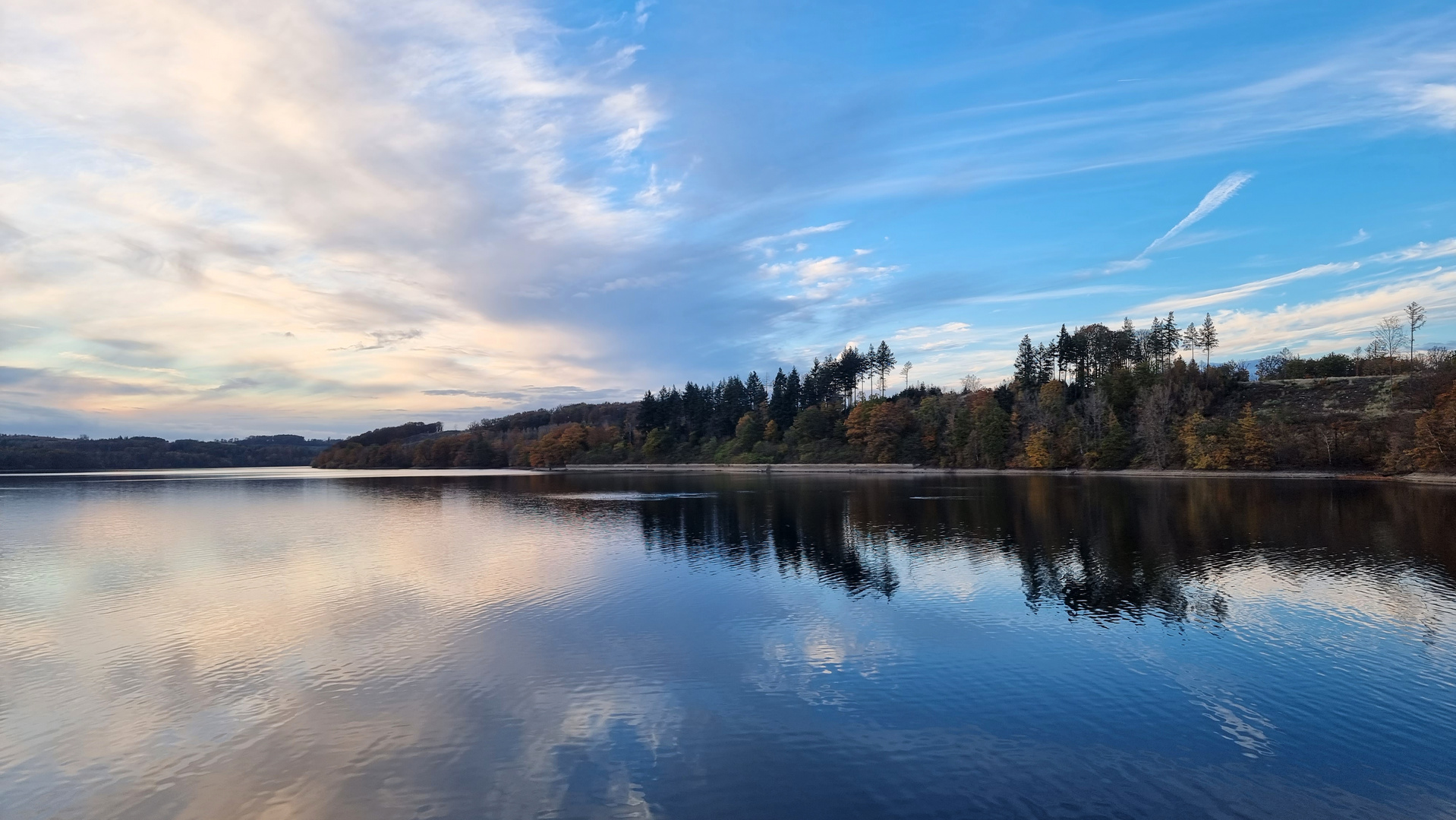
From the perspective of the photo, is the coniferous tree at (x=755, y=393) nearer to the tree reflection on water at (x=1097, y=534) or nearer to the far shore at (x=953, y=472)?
the far shore at (x=953, y=472)

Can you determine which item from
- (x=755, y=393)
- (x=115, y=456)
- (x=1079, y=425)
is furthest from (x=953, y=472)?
(x=115, y=456)

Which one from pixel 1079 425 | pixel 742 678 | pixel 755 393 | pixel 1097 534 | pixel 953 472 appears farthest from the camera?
pixel 755 393

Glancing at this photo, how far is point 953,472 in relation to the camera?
8712 cm

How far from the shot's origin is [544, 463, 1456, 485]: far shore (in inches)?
2205

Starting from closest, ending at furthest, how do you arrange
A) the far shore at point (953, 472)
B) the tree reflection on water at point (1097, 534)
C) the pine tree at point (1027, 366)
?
1. the tree reflection on water at point (1097, 534)
2. the far shore at point (953, 472)
3. the pine tree at point (1027, 366)

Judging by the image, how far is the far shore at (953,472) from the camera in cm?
5600

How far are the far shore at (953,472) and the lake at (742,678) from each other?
34.3 metres

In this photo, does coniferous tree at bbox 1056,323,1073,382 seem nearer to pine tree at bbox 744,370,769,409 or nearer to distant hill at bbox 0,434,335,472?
pine tree at bbox 744,370,769,409

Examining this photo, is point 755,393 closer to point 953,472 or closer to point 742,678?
point 953,472

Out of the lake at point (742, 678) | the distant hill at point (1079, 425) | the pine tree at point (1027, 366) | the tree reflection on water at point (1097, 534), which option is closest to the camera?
the lake at point (742, 678)

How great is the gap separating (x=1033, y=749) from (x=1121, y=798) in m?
1.43

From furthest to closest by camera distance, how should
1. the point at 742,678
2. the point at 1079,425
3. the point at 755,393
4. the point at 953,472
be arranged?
1. the point at 755,393
2. the point at 953,472
3. the point at 1079,425
4. the point at 742,678

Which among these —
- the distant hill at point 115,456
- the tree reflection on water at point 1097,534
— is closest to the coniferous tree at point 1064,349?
the tree reflection on water at point 1097,534

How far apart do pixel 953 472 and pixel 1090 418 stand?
17.3 metres
